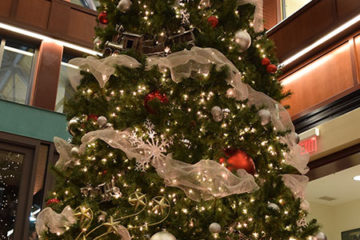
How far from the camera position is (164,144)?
2594 millimetres

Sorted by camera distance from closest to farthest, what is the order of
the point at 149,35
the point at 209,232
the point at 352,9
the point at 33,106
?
the point at 209,232 → the point at 149,35 → the point at 352,9 → the point at 33,106

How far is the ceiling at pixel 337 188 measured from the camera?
22.9ft

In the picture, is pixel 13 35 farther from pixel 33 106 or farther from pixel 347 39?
pixel 347 39

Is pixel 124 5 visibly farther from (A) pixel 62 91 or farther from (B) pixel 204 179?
(A) pixel 62 91

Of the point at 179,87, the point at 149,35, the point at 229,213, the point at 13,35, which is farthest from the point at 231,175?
the point at 13,35

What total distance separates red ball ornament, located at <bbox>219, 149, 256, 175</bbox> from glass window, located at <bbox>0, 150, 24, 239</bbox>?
451cm

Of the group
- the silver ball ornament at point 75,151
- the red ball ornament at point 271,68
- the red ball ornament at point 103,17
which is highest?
the red ball ornament at point 103,17

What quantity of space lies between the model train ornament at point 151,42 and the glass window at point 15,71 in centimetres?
428

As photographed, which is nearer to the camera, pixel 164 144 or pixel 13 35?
pixel 164 144

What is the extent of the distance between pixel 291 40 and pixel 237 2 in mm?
3972

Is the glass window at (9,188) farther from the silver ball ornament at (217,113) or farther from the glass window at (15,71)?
the silver ball ornament at (217,113)

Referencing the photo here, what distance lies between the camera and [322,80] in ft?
20.7

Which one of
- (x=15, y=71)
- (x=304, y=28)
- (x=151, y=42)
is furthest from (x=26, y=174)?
(x=304, y=28)

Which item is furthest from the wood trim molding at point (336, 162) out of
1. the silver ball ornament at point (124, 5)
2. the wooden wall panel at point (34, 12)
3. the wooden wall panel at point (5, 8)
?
the wooden wall panel at point (5, 8)
